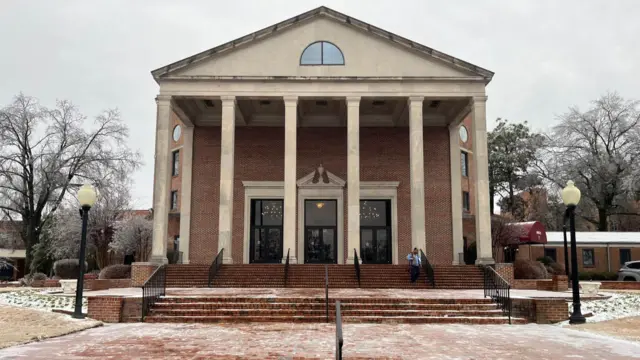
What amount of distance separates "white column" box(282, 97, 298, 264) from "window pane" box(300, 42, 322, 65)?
2.26 meters

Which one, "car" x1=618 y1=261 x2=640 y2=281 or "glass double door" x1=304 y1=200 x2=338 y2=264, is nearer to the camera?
"glass double door" x1=304 y1=200 x2=338 y2=264

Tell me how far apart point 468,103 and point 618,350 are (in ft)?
66.8

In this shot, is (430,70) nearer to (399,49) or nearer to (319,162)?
(399,49)

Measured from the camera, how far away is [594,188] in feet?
152

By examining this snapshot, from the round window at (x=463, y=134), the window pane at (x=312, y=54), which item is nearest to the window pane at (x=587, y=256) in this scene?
the round window at (x=463, y=134)

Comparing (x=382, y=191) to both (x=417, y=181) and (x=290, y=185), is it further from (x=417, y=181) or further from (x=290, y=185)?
(x=290, y=185)

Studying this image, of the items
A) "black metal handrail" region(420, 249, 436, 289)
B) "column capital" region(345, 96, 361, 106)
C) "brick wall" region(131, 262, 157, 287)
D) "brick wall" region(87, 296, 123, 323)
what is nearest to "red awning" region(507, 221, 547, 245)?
"black metal handrail" region(420, 249, 436, 289)

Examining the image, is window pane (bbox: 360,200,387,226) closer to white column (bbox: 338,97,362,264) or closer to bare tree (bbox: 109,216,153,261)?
white column (bbox: 338,97,362,264)

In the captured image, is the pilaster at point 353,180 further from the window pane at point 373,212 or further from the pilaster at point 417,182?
the window pane at point 373,212

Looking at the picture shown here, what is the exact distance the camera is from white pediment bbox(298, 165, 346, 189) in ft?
104

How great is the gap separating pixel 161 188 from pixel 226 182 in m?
3.08

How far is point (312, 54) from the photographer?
28.5 metres

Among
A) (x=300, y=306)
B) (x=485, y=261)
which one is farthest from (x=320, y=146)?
(x=300, y=306)

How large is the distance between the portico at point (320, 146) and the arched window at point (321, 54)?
0.18ft
